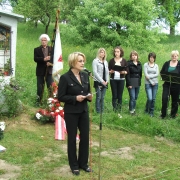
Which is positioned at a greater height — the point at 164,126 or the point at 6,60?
the point at 6,60

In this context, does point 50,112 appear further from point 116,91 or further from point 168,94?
point 168,94

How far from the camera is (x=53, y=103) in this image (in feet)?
26.8

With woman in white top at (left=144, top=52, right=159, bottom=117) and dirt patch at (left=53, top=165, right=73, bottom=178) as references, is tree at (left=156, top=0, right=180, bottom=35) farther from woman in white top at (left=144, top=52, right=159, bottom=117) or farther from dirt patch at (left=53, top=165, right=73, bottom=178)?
dirt patch at (left=53, top=165, right=73, bottom=178)

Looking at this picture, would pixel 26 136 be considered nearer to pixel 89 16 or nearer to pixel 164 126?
pixel 164 126

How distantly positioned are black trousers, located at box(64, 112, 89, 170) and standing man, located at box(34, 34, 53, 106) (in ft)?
12.1

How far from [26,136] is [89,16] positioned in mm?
13470

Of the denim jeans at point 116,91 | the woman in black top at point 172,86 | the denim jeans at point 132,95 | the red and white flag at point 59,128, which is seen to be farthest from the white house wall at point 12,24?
the woman in black top at point 172,86

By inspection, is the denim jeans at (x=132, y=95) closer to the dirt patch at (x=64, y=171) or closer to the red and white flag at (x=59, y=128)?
the red and white flag at (x=59, y=128)

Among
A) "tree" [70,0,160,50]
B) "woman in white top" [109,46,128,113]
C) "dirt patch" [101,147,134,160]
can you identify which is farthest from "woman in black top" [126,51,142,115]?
"tree" [70,0,160,50]

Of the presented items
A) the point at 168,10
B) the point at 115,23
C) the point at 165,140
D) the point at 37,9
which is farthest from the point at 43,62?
the point at 168,10

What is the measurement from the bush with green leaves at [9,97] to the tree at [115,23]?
11.3 metres

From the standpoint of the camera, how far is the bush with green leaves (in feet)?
25.3

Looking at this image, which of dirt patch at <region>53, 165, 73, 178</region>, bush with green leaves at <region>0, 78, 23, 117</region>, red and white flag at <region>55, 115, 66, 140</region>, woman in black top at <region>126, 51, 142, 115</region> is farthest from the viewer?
woman in black top at <region>126, 51, 142, 115</region>

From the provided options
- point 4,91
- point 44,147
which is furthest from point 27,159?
point 4,91
